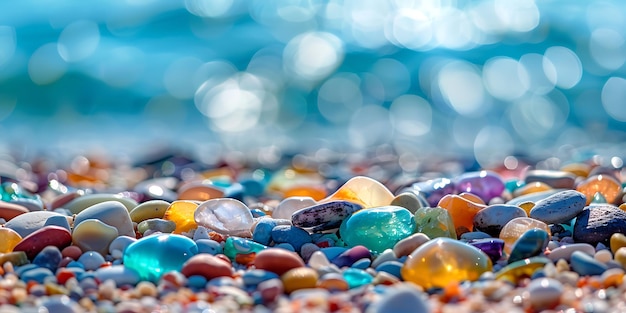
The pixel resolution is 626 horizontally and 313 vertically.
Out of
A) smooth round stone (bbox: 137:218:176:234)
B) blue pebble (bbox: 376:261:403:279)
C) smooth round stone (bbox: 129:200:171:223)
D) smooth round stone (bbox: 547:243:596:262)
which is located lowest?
smooth round stone (bbox: 547:243:596:262)

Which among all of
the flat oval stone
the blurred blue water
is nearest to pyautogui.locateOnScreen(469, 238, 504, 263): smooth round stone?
the flat oval stone

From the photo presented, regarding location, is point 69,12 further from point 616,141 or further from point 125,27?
point 616,141

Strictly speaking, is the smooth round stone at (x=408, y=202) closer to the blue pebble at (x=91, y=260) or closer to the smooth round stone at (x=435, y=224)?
the smooth round stone at (x=435, y=224)

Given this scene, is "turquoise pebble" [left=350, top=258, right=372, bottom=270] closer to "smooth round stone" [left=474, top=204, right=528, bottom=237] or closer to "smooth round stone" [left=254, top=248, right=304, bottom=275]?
"smooth round stone" [left=254, top=248, right=304, bottom=275]

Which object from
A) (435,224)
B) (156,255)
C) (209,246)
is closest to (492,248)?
(435,224)

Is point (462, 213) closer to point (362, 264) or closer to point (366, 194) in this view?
point (366, 194)

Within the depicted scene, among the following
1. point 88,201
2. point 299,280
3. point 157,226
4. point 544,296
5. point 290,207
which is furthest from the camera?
point 88,201
